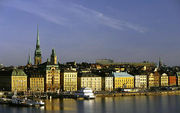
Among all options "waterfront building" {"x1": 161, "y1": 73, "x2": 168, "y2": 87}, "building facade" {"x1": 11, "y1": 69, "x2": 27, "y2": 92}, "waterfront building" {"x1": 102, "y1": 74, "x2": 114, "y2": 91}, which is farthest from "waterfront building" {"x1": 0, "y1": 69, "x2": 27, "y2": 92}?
"waterfront building" {"x1": 161, "y1": 73, "x2": 168, "y2": 87}

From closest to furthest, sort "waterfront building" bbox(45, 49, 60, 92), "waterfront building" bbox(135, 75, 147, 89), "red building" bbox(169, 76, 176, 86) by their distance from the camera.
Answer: "waterfront building" bbox(45, 49, 60, 92), "waterfront building" bbox(135, 75, 147, 89), "red building" bbox(169, 76, 176, 86)

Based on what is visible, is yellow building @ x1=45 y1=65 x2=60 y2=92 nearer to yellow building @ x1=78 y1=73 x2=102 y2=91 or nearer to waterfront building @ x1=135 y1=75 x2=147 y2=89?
yellow building @ x1=78 y1=73 x2=102 y2=91

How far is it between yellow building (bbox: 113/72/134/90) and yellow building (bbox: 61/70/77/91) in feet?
29.2

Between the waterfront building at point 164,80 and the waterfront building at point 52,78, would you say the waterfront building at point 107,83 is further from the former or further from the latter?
the waterfront building at point 164,80

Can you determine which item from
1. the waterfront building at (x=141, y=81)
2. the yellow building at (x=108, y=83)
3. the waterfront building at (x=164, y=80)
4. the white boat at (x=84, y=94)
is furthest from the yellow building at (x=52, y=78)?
the waterfront building at (x=164, y=80)

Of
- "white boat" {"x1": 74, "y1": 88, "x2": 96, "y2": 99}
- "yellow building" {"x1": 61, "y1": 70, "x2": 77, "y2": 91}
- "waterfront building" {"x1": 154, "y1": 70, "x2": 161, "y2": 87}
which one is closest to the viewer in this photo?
"white boat" {"x1": 74, "y1": 88, "x2": 96, "y2": 99}

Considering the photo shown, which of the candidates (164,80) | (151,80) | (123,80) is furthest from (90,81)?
(164,80)

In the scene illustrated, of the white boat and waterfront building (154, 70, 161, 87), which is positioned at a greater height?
waterfront building (154, 70, 161, 87)

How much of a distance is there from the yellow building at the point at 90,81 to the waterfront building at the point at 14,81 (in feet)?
35.4

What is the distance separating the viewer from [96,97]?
205ft

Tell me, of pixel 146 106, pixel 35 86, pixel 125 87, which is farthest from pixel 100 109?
pixel 125 87

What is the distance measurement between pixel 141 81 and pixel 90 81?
13.0 metres

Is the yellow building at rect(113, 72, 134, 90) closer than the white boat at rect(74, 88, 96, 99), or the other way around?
the white boat at rect(74, 88, 96, 99)

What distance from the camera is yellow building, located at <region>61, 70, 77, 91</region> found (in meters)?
69.9
